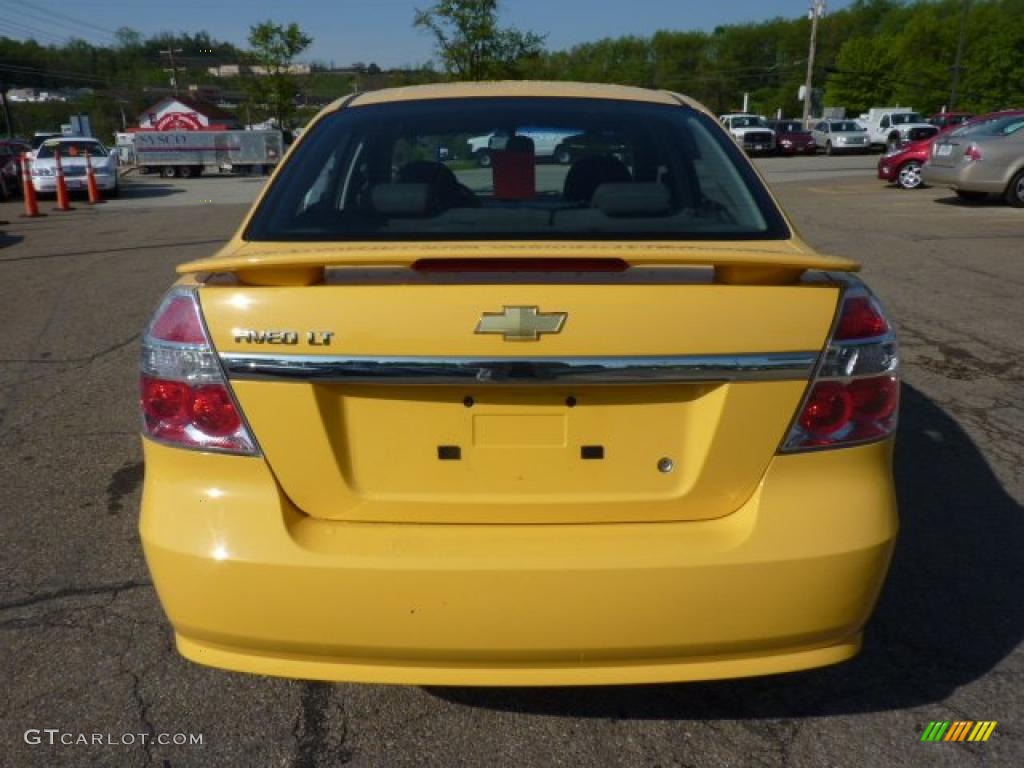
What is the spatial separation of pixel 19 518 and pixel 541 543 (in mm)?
2750

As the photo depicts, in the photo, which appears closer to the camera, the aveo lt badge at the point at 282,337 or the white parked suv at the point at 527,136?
the aveo lt badge at the point at 282,337

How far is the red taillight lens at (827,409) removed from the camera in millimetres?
2041

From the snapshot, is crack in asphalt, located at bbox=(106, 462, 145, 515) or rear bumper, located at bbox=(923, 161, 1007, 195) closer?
crack in asphalt, located at bbox=(106, 462, 145, 515)

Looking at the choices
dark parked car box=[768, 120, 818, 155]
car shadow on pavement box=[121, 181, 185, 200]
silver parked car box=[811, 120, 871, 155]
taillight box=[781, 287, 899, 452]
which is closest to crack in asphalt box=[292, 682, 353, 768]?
taillight box=[781, 287, 899, 452]

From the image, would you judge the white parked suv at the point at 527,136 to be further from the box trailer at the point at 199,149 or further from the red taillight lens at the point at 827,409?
the box trailer at the point at 199,149

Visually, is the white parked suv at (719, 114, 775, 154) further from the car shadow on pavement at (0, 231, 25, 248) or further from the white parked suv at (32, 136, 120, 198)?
the car shadow on pavement at (0, 231, 25, 248)

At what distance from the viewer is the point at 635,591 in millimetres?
1956

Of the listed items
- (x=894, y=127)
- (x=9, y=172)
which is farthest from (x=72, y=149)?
(x=894, y=127)

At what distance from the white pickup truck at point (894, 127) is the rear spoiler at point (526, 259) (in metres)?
41.2

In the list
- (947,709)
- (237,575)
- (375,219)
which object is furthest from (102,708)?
(947,709)

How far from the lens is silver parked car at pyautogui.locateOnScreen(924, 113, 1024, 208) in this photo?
15.1 m

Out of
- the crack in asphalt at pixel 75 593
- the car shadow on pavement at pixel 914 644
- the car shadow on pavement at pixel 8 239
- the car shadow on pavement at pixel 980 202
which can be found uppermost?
the car shadow on pavement at pixel 914 644

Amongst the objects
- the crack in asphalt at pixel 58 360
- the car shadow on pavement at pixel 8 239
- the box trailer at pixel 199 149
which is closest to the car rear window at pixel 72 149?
the box trailer at pixel 199 149

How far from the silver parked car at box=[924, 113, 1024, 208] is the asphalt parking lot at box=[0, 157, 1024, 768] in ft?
37.3
